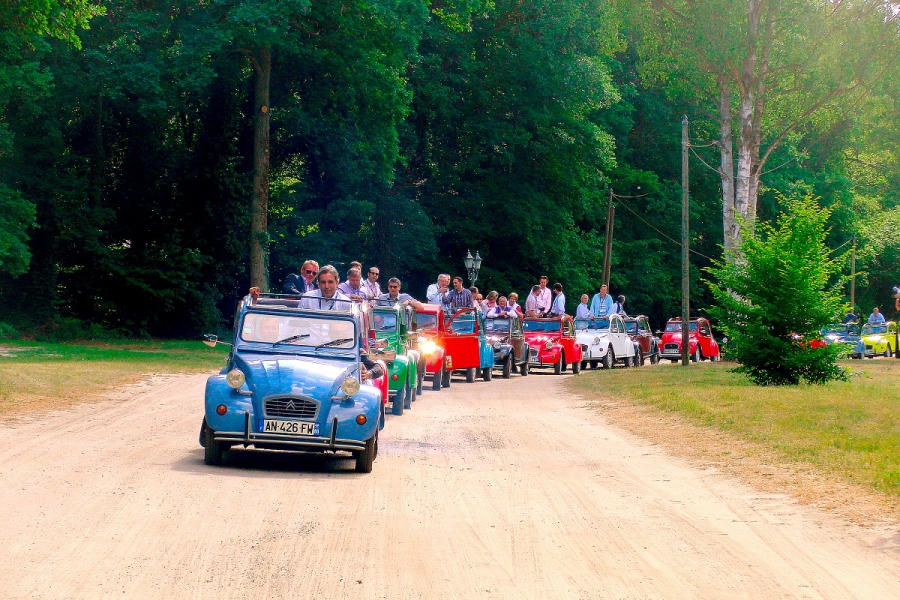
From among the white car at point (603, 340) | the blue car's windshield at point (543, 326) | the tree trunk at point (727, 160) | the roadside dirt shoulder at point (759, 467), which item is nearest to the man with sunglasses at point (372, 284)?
the roadside dirt shoulder at point (759, 467)

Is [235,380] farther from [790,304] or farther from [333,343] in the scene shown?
[790,304]

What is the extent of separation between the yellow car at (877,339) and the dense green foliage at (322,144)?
9.90 meters

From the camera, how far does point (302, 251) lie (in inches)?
1764

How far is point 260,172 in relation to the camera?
1515 inches

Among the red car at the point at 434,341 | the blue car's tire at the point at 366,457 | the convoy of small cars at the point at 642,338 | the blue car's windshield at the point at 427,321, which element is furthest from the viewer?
the convoy of small cars at the point at 642,338

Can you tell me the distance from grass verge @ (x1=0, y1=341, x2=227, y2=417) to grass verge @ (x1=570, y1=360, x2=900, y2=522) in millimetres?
8969

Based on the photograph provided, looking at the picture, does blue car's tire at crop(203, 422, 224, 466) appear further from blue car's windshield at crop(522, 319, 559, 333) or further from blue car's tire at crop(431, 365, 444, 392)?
blue car's windshield at crop(522, 319, 559, 333)

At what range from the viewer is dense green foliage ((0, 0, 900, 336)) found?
35.8 m

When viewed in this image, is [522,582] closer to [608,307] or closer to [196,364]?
[196,364]

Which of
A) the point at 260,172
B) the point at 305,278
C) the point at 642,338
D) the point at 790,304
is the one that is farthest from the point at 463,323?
the point at 642,338

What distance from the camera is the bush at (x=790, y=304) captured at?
2389 cm

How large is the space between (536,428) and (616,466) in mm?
4298

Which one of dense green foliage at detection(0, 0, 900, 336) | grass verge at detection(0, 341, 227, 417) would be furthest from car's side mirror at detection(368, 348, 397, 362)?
dense green foliage at detection(0, 0, 900, 336)

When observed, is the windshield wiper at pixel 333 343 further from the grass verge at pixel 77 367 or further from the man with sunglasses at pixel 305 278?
the grass verge at pixel 77 367
